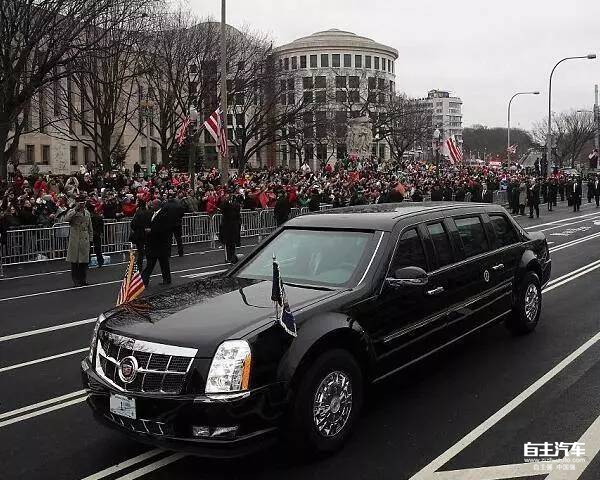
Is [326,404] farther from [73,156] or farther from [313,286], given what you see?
[73,156]

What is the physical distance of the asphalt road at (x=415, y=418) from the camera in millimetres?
4406

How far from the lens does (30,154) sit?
2106 inches

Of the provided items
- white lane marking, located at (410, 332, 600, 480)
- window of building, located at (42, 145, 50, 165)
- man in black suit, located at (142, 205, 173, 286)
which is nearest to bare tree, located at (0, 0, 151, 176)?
man in black suit, located at (142, 205, 173, 286)

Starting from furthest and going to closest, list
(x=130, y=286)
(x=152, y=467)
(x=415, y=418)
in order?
(x=130, y=286)
(x=415, y=418)
(x=152, y=467)

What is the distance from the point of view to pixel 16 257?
631 inches

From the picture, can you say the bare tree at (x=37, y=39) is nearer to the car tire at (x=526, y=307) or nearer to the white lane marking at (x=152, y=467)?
the car tire at (x=526, y=307)

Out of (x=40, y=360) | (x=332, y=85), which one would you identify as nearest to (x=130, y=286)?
(x=40, y=360)

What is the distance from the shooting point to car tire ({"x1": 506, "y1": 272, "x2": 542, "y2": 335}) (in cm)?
762

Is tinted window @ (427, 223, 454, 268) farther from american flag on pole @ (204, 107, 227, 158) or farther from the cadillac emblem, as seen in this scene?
american flag on pole @ (204, 107, 227, 158)

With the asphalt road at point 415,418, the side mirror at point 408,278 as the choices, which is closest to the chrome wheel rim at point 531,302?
the asphalt road at point 415,418

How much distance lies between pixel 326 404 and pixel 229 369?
0.84 meters

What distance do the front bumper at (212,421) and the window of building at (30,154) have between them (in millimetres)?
53398

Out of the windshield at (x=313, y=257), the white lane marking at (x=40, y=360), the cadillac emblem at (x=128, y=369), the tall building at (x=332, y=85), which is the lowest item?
the white lane marking at (x=40, y=360)

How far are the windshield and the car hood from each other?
246 millimetres
